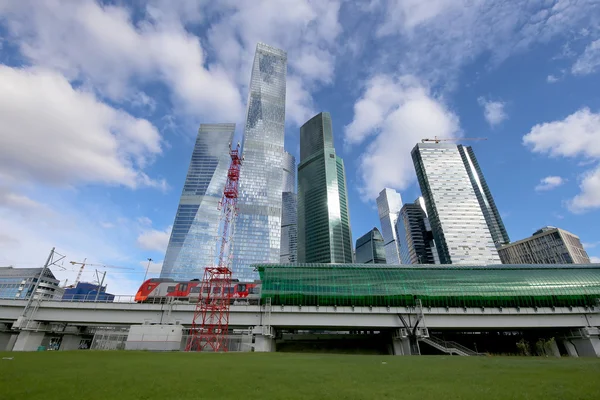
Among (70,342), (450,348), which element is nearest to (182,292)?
(70,342)

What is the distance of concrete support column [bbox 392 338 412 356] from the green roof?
8.62m

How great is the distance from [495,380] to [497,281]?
238 feet

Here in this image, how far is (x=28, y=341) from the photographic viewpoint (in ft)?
197

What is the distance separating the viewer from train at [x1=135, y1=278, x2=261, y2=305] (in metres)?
70.5

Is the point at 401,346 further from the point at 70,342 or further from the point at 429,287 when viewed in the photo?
the point at 70,342

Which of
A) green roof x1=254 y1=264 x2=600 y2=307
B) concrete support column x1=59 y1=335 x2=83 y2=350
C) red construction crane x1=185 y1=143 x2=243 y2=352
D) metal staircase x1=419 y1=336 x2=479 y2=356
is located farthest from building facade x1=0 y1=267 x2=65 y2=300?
metal staircase x1=419 y1=336 x2=479 y2=356

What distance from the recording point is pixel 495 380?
682 inches

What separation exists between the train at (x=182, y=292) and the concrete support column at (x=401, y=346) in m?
35.8

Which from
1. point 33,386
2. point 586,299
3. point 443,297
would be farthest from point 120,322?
point 586,299

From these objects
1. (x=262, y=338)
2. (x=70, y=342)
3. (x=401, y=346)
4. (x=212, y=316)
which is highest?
(x=212, y=316)

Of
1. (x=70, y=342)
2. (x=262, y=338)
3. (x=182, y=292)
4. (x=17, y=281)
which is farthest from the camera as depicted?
(x=17, y=281)

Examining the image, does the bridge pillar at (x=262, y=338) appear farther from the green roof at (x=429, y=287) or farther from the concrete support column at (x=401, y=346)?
the concrete support column at (x=401, y=346)

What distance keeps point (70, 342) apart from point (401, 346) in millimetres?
87076

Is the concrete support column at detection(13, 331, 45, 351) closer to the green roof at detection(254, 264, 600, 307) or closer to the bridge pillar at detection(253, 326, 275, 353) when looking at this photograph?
the bridge pillar at detection(253, 326, 275, 353)
